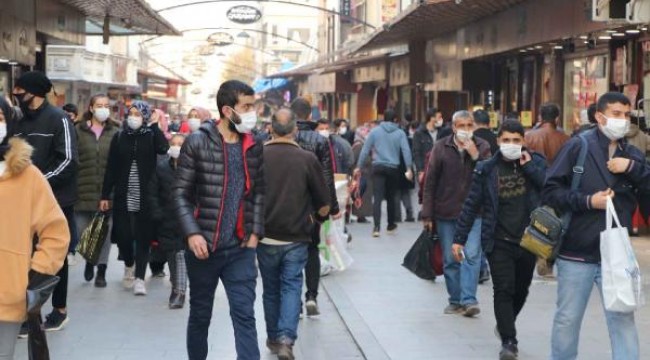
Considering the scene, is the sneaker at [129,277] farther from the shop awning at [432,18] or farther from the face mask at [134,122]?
the shop awning at [432,18]

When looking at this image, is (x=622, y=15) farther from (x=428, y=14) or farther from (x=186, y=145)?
(x=428, y=14)

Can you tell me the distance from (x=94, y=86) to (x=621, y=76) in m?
27.4

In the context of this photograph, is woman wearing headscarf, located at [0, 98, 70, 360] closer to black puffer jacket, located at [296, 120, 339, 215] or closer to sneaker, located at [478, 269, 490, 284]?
black puffer jacket, located at [296, 120, 339, 215]

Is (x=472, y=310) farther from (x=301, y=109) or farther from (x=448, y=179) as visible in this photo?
(x=301, y=109)

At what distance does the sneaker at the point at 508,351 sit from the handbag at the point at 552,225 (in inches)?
57.5

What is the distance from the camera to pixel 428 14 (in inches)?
913

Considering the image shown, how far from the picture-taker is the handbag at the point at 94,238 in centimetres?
1190

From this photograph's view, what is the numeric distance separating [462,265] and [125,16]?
642 inches

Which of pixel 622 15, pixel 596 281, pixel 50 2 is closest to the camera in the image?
pixel 596 281

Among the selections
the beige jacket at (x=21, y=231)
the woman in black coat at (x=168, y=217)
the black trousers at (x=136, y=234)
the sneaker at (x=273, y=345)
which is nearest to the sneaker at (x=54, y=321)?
A: the woman in black coat at (x=168, y=217)

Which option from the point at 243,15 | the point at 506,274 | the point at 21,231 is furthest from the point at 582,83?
the point at 243,15

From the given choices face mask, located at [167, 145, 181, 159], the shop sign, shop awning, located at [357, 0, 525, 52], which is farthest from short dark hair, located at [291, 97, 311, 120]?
the shop sign

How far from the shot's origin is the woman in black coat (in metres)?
11.2

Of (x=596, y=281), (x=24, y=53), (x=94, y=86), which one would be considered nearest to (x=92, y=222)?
(x=596, y=281)
